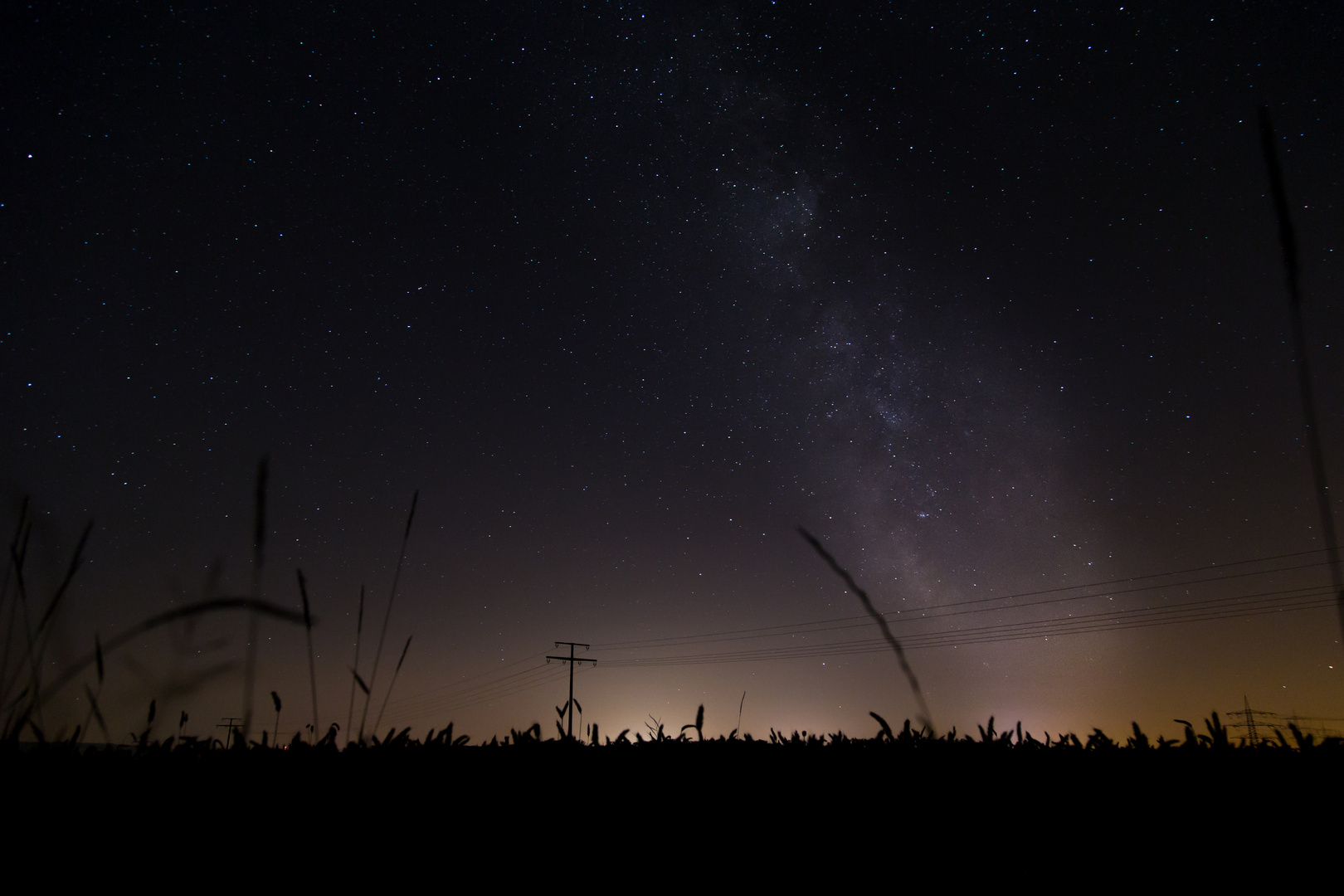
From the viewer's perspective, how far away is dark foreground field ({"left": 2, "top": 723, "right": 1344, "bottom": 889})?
121 cm

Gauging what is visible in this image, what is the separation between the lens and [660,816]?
1512mm

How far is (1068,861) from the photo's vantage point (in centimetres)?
135

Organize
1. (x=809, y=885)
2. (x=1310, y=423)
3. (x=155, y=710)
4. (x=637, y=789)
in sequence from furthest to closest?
(x=155, y=710) → (x=637, y=789) → (x=1310, y=423) → (x=809, y=885)

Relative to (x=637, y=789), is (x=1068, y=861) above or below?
below

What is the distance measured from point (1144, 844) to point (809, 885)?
0.77 meters

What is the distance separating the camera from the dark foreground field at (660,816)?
1.21 meters

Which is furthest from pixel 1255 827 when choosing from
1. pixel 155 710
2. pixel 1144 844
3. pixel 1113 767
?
pixel 155 710

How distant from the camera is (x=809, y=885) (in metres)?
1.26

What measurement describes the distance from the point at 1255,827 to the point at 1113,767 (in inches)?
21.9

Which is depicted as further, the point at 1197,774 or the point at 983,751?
the point at 983,751

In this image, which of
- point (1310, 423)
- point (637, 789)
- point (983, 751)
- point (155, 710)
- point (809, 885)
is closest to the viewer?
point (809, 885)

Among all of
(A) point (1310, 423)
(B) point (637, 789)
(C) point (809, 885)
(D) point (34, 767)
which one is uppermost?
(A) point (1310, 423)

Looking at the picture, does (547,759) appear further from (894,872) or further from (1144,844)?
(1144,844)

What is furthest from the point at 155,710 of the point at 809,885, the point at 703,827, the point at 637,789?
the point at 809,885
